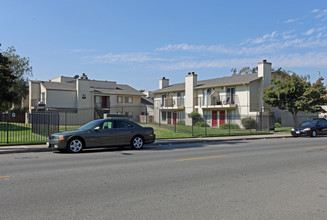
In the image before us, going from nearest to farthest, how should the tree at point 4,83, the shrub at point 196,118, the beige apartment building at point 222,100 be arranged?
the tree at point 4,83, the beige apartment building at point 222,100, the shrub at point 196,118

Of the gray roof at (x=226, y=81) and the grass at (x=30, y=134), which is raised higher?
the gray roof at (x=226, y=81)

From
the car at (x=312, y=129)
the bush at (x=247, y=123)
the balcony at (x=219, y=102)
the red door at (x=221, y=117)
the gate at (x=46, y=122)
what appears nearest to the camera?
the gate at (x=46, y=122)

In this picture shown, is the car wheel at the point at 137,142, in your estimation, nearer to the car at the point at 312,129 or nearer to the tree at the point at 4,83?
the tree at the point at 4,83

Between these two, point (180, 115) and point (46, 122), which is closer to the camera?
point (46, 122)

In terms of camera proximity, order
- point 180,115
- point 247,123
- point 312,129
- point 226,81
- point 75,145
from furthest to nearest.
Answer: point 180,115 → point 226,81 → point 247,123 → point 312,129 → point 75,145

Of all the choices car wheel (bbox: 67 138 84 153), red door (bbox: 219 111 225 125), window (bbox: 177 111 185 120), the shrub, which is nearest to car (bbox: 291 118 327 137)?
red door (bbox: 219 111 225 125)

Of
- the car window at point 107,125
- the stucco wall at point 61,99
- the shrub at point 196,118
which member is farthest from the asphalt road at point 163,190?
the stucco wall at point 61,99

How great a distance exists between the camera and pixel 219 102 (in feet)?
120

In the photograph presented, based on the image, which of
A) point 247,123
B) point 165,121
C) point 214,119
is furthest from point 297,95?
point 165,121

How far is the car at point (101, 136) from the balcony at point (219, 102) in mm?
22135

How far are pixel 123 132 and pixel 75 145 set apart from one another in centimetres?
224

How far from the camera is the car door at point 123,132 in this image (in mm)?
13977

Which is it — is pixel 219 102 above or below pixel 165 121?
above

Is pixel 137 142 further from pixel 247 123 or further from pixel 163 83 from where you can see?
pixel 163 83
